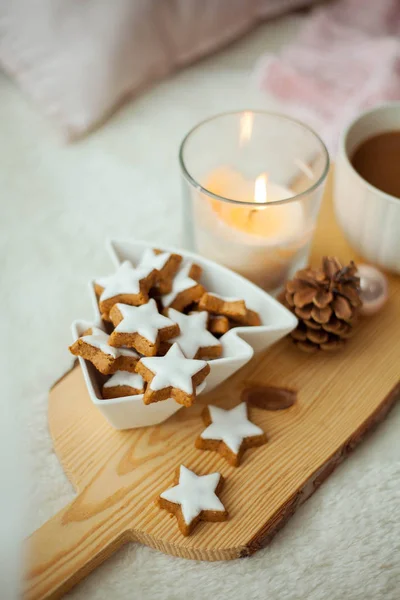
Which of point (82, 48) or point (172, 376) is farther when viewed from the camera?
point (82, 48)

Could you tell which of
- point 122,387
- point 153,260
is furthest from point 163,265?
point 122,387

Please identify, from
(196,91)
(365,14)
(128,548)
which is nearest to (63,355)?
(128,548)

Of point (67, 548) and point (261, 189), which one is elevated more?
point (261, 189)

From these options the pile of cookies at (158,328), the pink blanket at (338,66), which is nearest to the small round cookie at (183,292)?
the pile of cookies at (158,328)

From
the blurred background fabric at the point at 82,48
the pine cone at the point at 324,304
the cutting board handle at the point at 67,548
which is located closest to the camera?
the cutting board handle at the point at 67,548

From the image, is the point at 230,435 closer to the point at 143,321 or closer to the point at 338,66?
the point at 143,321

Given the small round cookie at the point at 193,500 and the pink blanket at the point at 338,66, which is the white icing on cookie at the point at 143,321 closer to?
the small round cookie at the point at 193,500

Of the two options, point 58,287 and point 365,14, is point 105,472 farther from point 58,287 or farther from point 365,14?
point 365,14
